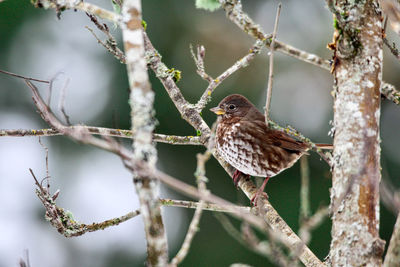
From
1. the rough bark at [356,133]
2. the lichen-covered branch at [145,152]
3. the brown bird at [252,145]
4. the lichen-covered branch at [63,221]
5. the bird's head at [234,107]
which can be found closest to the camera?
the lichen-covered branch at [145,152]

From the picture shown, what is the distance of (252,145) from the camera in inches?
193

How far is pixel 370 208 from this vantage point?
106 inches

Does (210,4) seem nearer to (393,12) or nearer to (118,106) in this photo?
(393,12)

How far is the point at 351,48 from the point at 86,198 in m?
6.01

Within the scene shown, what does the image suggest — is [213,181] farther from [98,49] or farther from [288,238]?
[288,238]

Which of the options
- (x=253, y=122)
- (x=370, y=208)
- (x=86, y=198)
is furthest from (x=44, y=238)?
(x=370, y=208)

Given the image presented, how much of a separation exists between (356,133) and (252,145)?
216 centimetres

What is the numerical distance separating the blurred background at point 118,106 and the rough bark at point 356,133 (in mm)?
4301

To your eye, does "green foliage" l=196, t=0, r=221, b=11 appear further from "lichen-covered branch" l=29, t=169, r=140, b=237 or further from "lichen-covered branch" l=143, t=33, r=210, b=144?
"lichen-covered branch" l=29, t=169, r=140, b=237

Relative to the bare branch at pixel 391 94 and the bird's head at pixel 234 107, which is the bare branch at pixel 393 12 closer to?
the bare branch at pixel 391 94

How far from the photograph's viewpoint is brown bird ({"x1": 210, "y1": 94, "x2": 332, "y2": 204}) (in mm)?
4695

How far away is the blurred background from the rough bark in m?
4.30

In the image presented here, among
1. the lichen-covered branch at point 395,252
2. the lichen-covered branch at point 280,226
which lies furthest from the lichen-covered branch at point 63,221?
the lichen-covered branch at point 395,252

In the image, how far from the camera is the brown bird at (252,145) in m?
4.70
